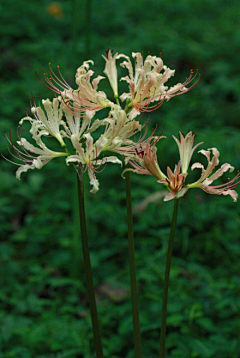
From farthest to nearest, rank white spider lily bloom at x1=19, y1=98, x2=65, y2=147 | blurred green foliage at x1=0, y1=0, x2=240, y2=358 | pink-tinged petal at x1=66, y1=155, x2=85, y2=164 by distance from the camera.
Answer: blurred green foliage at x1=0, y1=0, x2=240, y2=358 → white spider lily bloom at x1=19, y1=98, x2=65, y2=147 → pink-tinged petal at x1=66, y1=155, x2=85, y2=164

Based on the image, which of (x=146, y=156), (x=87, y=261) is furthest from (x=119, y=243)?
(x=146, y=156)

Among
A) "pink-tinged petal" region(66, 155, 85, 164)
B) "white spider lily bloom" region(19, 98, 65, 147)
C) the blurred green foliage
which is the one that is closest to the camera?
"pink-tinged petal" region(66, 155, 85, 164)

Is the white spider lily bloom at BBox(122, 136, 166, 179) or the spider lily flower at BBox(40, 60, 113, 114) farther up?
the spider lily flower at BBox(40, 60, 113, 114)

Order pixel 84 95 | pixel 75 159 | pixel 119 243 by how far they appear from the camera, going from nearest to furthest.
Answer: pixel 75 159 < pixel 84 95 < pixel 119 243

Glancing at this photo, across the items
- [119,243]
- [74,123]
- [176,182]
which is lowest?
[119,243]

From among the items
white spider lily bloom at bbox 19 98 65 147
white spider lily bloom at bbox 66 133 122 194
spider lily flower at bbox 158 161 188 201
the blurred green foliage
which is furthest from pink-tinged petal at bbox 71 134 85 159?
the blurred green foliage

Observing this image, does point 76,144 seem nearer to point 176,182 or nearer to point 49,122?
point 49,122

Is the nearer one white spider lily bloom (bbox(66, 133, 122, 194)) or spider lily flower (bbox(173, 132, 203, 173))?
white spider lily bloom (bbox(66, 133, 122, 194))

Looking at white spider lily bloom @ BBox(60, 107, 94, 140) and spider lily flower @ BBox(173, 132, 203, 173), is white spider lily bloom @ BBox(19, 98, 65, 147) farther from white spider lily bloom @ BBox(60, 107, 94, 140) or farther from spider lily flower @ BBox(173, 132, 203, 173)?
spider lily flower @ BBox(173, 132, 203, 173)
